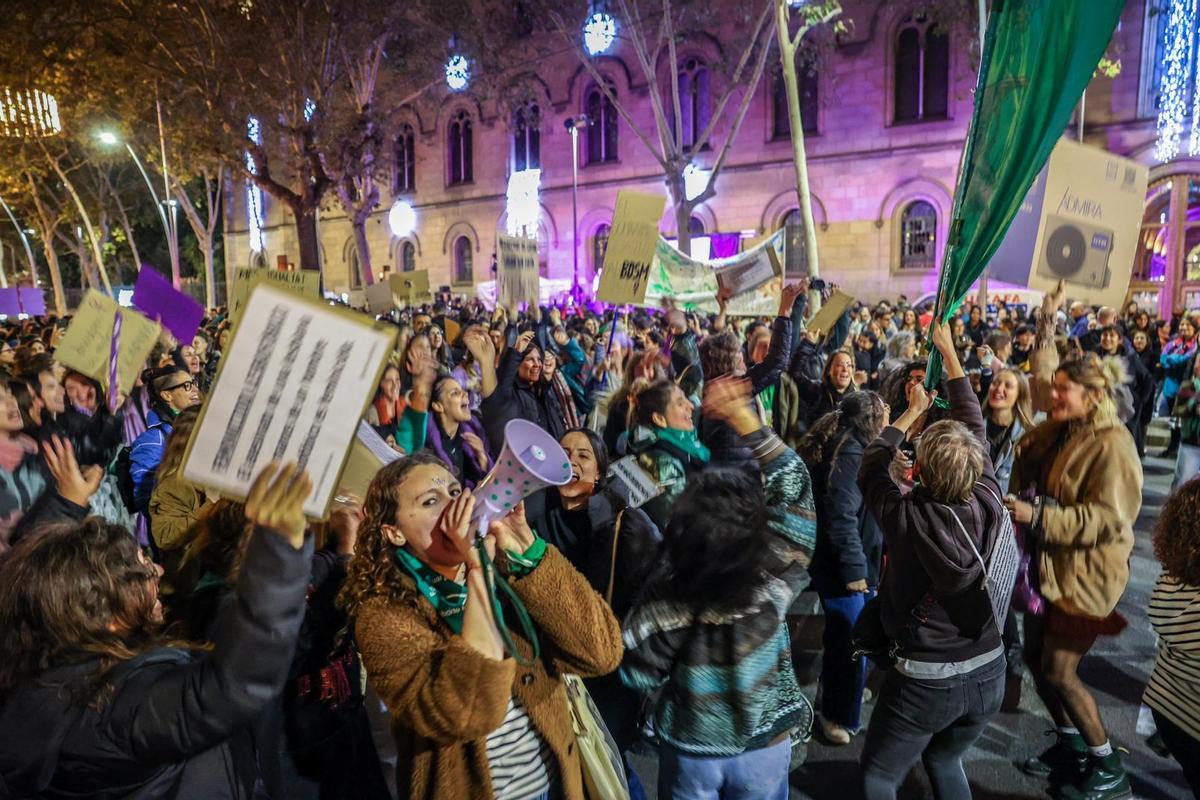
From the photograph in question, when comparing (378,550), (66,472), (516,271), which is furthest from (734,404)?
(516,271)

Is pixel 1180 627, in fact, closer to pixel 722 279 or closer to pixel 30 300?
pixel 722 279

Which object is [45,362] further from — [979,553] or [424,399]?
[979,553]

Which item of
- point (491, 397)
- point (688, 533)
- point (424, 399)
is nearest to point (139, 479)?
point (424, 399)

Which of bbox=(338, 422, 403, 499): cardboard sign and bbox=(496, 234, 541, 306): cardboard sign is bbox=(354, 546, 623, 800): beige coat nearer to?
bbox=(338, 422, 403, 499): cardboard sign

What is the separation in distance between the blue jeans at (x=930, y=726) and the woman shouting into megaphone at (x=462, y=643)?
1.25m

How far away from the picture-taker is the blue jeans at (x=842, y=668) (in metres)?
4.01

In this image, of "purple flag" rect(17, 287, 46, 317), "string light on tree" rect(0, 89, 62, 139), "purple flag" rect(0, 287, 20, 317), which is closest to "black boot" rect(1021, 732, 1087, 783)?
"string light on tree" rect(0, 89, 62, 139)

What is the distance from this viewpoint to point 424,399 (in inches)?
217

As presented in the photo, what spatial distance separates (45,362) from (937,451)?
5.91 m

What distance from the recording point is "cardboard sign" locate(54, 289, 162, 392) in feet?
16.4

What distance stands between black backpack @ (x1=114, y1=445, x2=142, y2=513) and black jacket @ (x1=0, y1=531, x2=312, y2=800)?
325 centimetres

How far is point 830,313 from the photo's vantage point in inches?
305

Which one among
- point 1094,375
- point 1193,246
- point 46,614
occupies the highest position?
point 1193,246

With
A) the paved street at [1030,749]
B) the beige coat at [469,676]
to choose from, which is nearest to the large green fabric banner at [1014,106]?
the paved street at [1030,749]
